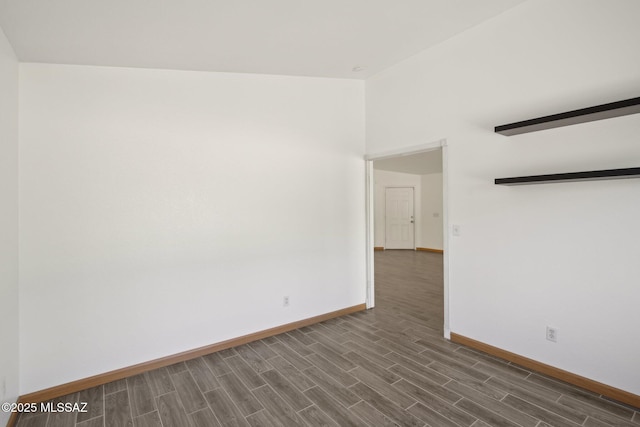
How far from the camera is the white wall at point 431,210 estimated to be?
9.57 metres

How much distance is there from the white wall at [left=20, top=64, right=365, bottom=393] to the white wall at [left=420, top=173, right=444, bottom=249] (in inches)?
257

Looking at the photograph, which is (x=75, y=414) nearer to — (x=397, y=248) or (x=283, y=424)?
(x=283, y=424)

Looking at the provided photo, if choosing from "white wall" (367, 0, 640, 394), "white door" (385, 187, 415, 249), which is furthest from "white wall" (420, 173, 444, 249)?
"white wall" (367, 0, 640, 394)

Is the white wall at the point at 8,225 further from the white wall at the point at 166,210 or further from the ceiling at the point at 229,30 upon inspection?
the ceiling at the point at 229,30

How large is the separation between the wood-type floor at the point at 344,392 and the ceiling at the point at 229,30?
8.62 ft

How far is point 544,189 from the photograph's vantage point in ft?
8.36

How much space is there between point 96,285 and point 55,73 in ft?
5.60

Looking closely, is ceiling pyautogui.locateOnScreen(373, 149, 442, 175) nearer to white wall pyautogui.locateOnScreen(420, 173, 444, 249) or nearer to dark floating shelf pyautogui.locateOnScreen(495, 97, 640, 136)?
white wall pyautogui.locateOnScreen(420, 173, 444, 249)

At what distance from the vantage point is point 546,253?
101 inches

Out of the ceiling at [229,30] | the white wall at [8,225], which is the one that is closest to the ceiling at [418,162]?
the ceiling at [229,30]

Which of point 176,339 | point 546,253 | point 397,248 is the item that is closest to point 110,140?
point 176,339

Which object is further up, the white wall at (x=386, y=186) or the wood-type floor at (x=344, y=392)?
the white wall at (x=386, y=186)

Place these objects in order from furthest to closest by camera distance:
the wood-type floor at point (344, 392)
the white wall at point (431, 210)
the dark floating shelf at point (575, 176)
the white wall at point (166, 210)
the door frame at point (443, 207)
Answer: the white wall at point (431, 210), the door frame at point (443, 207), the white wall at point (166, 210), the wood-type floor at point (344, 392), the dark floating shelf at point (575, 176)

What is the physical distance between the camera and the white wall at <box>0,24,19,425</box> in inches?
77.7
